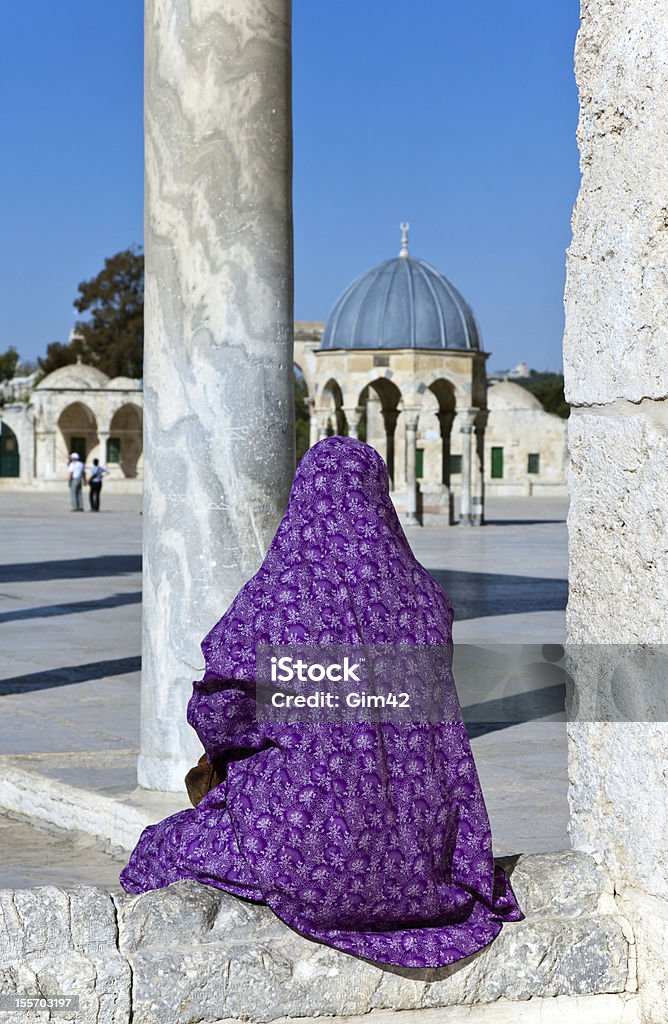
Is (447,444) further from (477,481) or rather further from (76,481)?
(76,481)

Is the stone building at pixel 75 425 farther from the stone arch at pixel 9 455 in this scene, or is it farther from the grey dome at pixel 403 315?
the grey dome at pixel 403 315

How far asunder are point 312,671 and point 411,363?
877 inches

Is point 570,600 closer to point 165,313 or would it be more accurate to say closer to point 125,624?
point 165,313

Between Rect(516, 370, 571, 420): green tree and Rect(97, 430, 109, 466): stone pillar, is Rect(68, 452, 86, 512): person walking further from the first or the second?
Rect(516, 370, 571, 420): green tree

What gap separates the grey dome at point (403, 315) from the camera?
990 inches

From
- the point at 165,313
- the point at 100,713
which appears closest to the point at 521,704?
the point at 100,713

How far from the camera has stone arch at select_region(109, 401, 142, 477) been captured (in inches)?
2021

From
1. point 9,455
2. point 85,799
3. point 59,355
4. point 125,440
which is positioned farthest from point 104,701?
point 59,355

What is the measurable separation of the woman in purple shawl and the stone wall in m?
0.06

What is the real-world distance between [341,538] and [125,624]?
26.3ft

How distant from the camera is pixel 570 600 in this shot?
9.96 ft

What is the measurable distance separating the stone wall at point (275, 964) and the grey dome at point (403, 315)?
22.3 m

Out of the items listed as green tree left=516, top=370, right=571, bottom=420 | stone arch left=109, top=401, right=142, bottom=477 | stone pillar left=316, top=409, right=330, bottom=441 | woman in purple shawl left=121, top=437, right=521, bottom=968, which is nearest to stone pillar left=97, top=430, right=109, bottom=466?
stone arch left=109, top=401, right=142, bottom=477

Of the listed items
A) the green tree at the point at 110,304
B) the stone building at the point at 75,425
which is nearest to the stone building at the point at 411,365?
the stone building at the point at 75,425
